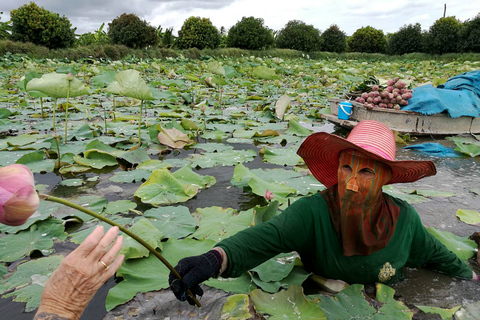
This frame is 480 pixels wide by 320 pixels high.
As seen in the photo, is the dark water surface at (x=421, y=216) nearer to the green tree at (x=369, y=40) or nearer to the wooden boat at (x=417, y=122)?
the wooden boat at (x=417, y=122)

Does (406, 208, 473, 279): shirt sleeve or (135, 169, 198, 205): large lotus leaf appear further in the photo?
(135, 169, 198, 205): large lotus leaf

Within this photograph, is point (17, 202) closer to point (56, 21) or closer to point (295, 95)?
point (295, 95)

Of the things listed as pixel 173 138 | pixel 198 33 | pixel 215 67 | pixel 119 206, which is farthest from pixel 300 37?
pixel 119 206

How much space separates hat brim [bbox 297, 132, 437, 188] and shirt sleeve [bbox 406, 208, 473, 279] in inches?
7.1

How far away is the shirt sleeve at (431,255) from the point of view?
1.43 m

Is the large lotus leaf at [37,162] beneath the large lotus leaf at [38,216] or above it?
above

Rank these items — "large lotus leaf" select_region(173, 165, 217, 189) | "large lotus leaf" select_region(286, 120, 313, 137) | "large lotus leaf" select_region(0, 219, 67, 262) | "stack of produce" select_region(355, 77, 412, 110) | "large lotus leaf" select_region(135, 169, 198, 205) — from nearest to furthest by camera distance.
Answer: "large lotus leaf" select_region(0, 219, 67, 262) < "large lotus leaf" select_region(135, 169, 198, 205) < "large lotus leaf" select_region(173, 165, 217, 189) < "large lotus leaf" select_region(286, 120, 313, 137) < "stack of produce" select_region(355, 77, 412, 110)

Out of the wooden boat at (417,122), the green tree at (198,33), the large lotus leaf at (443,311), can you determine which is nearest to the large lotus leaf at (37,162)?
the large lotus leaf at (443,311)

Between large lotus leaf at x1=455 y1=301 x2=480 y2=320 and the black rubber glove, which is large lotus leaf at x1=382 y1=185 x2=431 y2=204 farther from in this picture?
the black rubber glove

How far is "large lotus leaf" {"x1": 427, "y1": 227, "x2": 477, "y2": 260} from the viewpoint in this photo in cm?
173

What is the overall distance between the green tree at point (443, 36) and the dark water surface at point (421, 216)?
56.9 feet

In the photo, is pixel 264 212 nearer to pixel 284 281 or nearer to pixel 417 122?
pixel 284 281

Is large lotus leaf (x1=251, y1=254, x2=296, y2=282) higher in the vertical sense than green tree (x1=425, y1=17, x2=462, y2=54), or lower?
lower

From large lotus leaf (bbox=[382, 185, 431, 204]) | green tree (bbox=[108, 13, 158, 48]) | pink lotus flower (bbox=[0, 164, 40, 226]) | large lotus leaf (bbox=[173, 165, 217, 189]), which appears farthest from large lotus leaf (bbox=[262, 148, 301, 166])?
green tree (bbox=[108, 13, 158, 48])
